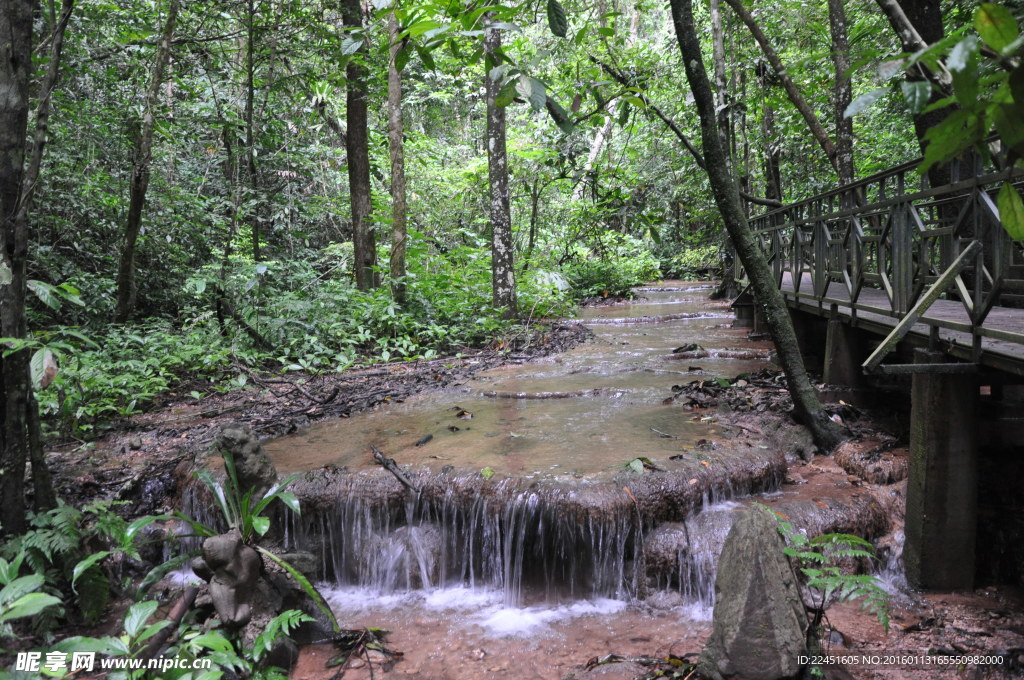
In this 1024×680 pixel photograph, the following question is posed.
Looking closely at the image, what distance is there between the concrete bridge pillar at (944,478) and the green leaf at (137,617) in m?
4.40

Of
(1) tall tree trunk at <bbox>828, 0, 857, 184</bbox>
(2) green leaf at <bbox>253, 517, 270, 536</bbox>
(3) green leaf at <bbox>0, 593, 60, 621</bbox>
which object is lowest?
(2) green leaf at <bbox>253, 517, 270, 536</bbox>

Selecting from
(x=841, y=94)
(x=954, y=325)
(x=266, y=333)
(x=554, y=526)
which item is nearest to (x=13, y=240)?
(x=554, y=526)

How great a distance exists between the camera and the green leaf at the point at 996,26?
94 centimetres

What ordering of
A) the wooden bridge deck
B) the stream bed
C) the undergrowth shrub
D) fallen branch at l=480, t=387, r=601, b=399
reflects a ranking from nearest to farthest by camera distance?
the wooden bridge deck < the stream bed < the undergrowth shrub < fallen branch at l=480, t=387, r=601, b=399

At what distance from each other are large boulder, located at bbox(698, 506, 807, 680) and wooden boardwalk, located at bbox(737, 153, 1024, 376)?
1.64 m

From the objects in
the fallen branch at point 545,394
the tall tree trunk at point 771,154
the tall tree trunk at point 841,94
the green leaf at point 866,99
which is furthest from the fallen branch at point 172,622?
the tall tree trunk at point 771,154

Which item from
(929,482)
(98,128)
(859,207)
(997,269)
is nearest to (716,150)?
(859,207)

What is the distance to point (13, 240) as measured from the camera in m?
3.53

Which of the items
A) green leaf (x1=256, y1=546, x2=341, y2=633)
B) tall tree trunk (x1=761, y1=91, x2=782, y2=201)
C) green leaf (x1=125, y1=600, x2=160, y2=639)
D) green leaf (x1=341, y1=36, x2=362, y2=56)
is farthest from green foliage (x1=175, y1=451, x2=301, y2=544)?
tall tree trunk (x1=761, y1=91, x2=782, y2=201)

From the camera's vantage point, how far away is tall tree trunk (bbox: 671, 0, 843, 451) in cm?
496

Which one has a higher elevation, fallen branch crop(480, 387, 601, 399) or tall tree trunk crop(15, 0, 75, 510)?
tall tree trunk crop(15, 0, 75, 510)

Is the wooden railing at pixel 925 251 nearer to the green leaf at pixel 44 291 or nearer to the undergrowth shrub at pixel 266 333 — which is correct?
the green leaf at pixel 44 291

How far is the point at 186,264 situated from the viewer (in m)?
11.6

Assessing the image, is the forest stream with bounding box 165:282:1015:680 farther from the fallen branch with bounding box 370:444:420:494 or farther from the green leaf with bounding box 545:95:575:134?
→ the green leaf with bounding box 545:95:575:134
